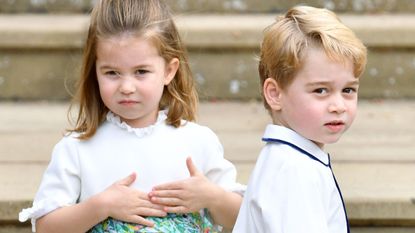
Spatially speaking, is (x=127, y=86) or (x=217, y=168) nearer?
(x=127, y=86)

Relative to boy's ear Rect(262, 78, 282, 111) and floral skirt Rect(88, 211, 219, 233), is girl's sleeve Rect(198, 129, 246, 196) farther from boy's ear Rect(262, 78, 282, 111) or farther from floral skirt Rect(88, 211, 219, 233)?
boy's ear Rect(262, 78, 282, 111)

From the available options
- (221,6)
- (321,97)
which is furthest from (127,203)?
(221,6)

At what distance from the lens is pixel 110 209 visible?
237 cm

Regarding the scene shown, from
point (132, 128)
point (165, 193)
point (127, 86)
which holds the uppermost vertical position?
point (127, 86)

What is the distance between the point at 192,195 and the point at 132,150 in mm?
172

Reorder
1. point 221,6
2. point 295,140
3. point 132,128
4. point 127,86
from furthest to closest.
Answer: point 221,6 → point 132,128 → point 127,86 → point 295,140

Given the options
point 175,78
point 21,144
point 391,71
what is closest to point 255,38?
point 391,71

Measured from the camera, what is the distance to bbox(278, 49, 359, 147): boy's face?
218 cm

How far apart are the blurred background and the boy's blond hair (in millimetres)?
843

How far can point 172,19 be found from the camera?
2.48 m

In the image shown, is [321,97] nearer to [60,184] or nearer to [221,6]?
[60,184]

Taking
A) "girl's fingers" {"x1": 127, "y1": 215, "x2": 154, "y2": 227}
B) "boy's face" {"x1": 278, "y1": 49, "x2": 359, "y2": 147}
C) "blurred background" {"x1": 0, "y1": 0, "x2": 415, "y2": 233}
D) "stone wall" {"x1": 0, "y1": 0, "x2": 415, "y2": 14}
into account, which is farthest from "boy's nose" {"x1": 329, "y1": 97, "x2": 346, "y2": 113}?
"stone wall" {"x1": 0, "y1": 0, "x2": 415, "y2": 14}

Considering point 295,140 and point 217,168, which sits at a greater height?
point 295,140

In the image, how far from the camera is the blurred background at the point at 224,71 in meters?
3.25
